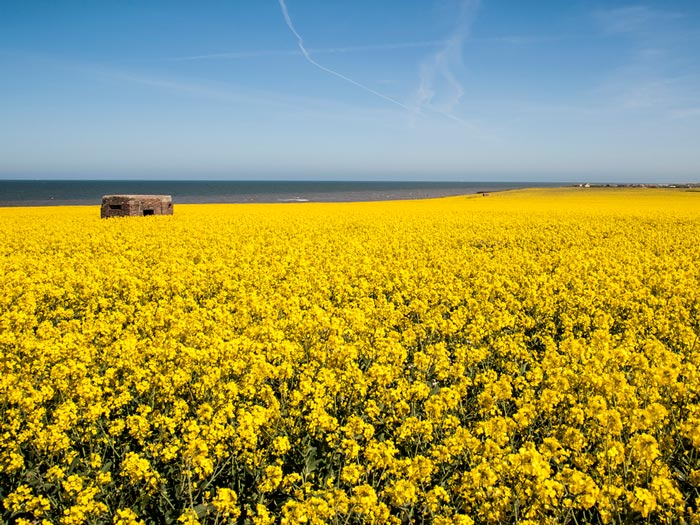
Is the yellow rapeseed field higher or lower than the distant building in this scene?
lower

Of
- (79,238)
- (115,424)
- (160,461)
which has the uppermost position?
(79,238)

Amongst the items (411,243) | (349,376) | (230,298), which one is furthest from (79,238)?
(349,376)

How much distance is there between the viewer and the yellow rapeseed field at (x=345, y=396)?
11.0 ft

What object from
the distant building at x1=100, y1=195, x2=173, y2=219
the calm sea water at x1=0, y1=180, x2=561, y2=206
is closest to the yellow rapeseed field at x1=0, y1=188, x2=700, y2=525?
the distant building at x1=100, y1=195, x2=173, y2=219

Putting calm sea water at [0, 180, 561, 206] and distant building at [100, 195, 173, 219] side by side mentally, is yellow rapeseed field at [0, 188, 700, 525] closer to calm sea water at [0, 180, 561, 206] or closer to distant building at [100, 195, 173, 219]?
distant building at [100, 195, 173, 219]

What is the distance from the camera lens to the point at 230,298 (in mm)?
9195

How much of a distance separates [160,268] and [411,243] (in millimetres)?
7956

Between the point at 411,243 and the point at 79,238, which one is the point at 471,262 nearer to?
the point at 411,243

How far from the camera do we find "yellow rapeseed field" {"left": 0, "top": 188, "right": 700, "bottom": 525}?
11.0 ft

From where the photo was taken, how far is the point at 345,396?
5117mm

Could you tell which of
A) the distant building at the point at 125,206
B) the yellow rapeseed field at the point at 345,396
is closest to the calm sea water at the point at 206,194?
the distant building at the point at 125,206

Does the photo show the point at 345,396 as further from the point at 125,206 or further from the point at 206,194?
the point at 206,194

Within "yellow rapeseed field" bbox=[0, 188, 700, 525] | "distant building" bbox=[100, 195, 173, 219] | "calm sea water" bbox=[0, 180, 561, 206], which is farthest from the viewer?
"calm sea water" bbox=[0, 180, 561, 206]

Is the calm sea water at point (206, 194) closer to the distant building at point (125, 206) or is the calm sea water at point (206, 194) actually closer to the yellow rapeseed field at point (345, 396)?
the distant building at point (125, 206)
